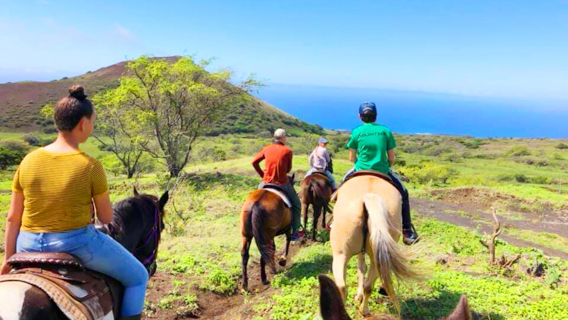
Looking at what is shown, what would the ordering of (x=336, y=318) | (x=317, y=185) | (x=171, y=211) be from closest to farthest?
(x=336, y=318) → (x=317, y=185) → (x=171, y=211)

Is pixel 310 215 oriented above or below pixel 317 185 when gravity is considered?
below

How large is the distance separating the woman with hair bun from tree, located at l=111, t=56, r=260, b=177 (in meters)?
16.3

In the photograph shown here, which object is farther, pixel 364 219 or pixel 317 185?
pixel 317 185

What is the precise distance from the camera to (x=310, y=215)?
11922 mm

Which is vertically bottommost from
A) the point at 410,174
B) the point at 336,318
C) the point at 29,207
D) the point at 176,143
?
the point at 410,174

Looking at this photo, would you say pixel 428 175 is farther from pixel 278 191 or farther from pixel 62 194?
pixel 62 194

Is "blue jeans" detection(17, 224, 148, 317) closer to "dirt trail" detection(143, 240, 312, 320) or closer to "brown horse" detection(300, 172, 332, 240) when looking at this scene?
"dirt trail" detection(143, 240, 312, 320)

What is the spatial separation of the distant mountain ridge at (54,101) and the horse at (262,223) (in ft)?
176

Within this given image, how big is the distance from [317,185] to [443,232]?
3.63m

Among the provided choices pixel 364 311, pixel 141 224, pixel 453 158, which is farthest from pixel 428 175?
pixel 141 224

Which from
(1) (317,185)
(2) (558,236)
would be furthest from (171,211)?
(2) (558,236)

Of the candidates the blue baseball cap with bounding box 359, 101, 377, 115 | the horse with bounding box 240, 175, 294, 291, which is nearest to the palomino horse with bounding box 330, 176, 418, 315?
the blue baseball cap with bounding box 359, 101, 377, 115

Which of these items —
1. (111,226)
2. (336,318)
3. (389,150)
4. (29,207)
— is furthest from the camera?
(389,150)

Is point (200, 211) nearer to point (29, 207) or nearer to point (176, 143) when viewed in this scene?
point (176, 143)
